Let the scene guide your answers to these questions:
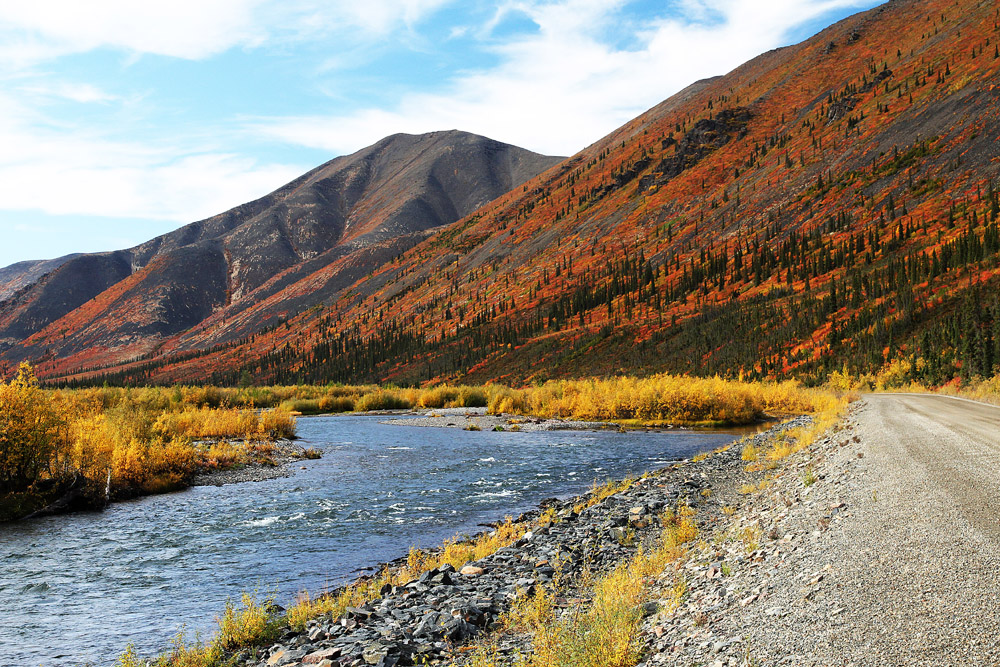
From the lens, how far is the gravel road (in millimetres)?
4648

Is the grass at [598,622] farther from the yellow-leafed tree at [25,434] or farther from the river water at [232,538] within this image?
the yellow-leafed tree at [25,434]

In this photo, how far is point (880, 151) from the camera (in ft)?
344

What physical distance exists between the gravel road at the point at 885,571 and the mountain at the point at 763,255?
3483 cm

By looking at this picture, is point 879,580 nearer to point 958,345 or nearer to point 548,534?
point 548,534

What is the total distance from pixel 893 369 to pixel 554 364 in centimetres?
5006

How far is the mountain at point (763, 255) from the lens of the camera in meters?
60.9

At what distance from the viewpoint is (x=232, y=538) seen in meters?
14.4

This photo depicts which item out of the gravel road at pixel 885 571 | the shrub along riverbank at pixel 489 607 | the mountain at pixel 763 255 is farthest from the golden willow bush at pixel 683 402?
the gravel road at pixel 885 571

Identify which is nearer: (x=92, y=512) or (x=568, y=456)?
(x=92, y=512)

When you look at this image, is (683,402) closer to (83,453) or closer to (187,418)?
(187,418)

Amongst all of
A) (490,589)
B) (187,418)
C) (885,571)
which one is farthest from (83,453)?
(885,571)

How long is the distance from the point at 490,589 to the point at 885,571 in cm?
565

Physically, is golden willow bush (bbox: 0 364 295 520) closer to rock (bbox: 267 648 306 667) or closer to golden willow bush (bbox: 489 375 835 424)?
rock (bbox: 267 648 306 667)

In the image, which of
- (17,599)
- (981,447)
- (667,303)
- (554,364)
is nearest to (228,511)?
(17,599)
